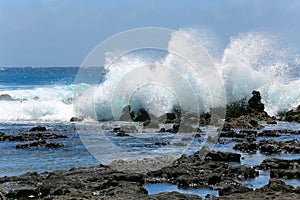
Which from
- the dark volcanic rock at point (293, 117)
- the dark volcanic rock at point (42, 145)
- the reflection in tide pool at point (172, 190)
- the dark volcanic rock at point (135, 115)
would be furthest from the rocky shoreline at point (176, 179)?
the dark volcanic rock at point (135, 115)

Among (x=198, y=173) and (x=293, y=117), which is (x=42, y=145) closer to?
(x=198, y=173)

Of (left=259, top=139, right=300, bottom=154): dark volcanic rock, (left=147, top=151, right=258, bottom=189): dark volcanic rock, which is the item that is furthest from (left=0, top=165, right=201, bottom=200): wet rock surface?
(left=259, top=139, right=300, bottom=154): dark volcanic rock

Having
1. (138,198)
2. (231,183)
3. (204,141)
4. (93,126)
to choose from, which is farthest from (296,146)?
(93,126)

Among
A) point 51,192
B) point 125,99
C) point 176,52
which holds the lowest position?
point 51,192

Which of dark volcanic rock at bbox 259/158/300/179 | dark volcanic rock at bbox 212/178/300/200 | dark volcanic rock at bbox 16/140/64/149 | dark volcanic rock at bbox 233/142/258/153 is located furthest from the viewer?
dark volcanic rock at bbox 16/140/64/149

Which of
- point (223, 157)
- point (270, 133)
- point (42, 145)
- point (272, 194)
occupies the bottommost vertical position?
point (272, 194)

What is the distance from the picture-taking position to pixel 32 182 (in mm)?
13406

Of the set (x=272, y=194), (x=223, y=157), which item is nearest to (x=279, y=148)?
(x=223, y=157)

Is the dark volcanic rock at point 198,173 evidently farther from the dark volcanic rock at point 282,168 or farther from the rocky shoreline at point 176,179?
the dark volcanic rock at point 282,168

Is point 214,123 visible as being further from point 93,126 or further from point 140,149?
point 140,149

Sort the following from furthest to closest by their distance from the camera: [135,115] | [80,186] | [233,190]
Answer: [135,115], [80,186], [233,190]

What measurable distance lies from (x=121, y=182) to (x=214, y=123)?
748 inches

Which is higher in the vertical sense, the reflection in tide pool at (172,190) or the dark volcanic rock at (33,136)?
the dark volcanic rock at (33,136)

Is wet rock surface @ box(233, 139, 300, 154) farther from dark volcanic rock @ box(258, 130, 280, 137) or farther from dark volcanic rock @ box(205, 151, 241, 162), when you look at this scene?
dark volcanic rock @ box(258, 130, 280, 137)
